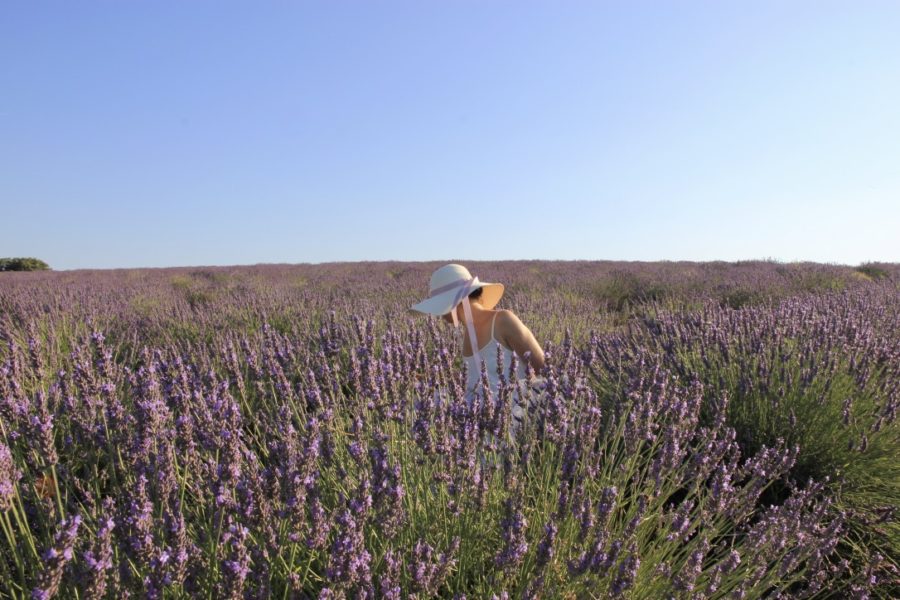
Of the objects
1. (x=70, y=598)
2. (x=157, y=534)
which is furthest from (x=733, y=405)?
(x=70, y=598)

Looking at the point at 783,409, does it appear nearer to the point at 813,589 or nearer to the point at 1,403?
the point at 813,589

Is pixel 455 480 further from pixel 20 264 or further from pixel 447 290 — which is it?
pixel 20 264

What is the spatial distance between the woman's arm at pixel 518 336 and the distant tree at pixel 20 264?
95.4 ft

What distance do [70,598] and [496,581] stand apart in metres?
0.92

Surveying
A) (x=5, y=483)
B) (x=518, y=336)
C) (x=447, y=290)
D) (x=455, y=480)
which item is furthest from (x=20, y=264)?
(x=455, y=480)

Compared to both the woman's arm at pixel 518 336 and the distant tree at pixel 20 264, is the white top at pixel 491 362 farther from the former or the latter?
the distant tree at pixel 20 264

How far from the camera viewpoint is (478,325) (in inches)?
121

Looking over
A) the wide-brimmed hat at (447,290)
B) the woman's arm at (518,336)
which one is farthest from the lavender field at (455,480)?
the wide-brimmed hat at (447,290)

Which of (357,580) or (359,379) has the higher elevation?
(359,379)

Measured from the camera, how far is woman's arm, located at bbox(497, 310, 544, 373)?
284 cm

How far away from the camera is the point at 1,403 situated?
1.35 meters

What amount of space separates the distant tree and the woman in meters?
28.7

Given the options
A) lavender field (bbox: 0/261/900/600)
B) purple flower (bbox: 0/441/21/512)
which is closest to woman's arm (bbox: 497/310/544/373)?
lavender field (bbox: 0/261/900/600)

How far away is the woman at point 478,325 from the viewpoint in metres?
2.85
